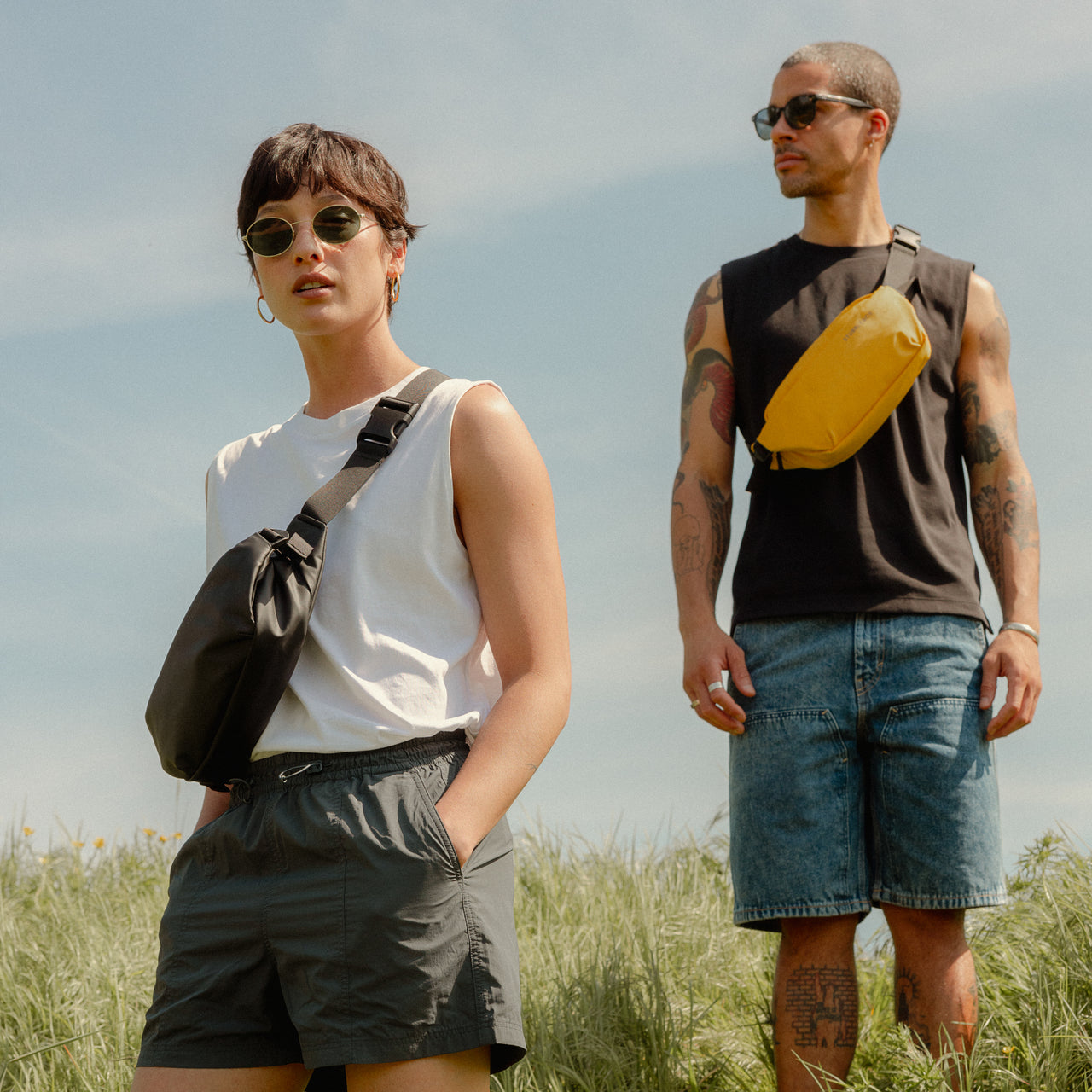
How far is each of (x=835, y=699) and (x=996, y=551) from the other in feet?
2.41

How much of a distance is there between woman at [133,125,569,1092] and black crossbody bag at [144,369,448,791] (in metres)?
0.06

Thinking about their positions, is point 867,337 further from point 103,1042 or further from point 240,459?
point 103,1042

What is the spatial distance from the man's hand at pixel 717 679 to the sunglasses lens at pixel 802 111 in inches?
57.9

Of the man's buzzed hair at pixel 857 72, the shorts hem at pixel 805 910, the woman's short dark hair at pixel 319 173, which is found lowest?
the shorts hem at pixel 805 910

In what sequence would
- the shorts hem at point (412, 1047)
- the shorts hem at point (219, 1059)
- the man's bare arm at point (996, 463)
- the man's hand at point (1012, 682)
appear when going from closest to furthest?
the shorts hem at point (412, 1047) → the shorts hem at point (219, 1059) → the man's hand at point (1012, 682) → the man's bare arm at point (996, 463)

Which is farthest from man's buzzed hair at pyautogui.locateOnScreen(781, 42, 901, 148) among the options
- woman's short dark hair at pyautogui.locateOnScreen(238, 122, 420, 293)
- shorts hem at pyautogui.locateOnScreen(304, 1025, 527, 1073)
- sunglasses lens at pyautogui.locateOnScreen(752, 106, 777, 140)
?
shorts hem at pyautogui.locateOnScreen(304, 1025, 527, 1073)

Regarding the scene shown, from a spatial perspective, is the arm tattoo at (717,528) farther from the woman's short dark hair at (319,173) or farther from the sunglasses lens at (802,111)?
the woman's short dark hair at (319,173)

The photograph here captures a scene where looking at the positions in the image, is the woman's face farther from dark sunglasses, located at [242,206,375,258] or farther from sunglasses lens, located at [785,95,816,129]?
sunglasses lens, located at [785,95,816,129]

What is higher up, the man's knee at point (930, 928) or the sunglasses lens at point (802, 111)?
the sunglasses lens at point (802, 111)

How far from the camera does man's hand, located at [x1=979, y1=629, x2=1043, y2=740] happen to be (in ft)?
9.81

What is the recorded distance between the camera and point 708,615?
3150mm

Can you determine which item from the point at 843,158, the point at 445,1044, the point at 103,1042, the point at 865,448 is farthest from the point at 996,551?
the point at 103,1042

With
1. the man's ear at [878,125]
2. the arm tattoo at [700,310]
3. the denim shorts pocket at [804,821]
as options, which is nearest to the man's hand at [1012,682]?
the denim shorts pocket at [804,821]

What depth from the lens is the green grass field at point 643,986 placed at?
10.9 feet
